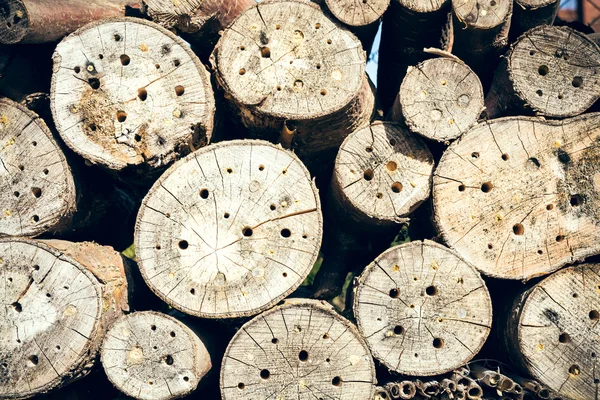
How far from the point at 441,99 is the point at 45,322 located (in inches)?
95.7

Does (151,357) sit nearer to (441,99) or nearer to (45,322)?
(45,322)

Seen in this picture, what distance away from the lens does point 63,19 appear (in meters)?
3.05

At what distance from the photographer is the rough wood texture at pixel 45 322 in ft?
8.88

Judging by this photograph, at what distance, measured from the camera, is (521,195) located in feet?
9.32

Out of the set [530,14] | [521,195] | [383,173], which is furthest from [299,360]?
[530,14]

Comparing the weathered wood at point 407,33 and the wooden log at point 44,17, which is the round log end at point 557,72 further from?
the wooden log at point 44,17

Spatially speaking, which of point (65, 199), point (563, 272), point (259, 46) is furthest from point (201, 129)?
point (563, 272)

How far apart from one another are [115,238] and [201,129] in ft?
4.43

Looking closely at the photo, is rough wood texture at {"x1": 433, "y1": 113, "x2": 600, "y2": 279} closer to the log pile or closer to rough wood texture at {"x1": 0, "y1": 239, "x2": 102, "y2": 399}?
the log pile

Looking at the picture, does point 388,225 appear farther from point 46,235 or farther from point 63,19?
point 63,19

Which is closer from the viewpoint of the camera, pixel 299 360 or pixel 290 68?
pixel 299 360

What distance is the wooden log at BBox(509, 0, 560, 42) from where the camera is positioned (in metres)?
3.18

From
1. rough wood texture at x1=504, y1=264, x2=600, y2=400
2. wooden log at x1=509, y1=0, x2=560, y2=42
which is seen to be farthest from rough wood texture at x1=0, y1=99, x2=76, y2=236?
wooden log at x1=509, y1=0, x2=560, y2=42

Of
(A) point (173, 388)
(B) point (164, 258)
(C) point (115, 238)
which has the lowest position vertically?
(C) point (115, 238)
